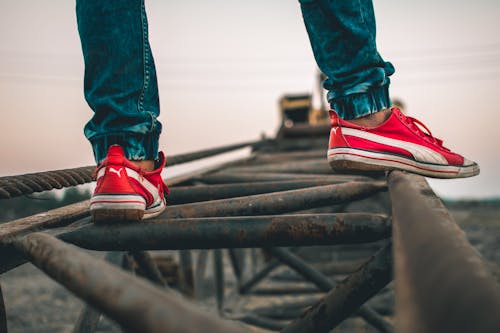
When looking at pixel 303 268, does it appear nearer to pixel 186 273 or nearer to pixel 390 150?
pixel 186 273

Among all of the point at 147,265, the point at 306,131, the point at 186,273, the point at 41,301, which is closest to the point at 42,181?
the point at 147,265

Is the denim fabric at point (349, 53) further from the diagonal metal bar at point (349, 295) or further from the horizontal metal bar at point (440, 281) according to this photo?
the horizontal metal bar at point (440, 281)

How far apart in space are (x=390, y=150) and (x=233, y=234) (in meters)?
0.57

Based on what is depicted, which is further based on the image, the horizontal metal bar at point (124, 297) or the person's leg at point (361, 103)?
the person's leg at point (361, 103)

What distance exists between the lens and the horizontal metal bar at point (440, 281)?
0.34 m

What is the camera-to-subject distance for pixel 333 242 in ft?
3.49

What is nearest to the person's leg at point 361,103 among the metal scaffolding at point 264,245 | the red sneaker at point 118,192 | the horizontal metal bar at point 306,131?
the metal scaffolding at point 264,245

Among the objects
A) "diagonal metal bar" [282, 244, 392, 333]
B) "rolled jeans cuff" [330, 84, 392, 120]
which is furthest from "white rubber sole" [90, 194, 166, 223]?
"rolled jeans cuff" [330, 84, 392, 120]

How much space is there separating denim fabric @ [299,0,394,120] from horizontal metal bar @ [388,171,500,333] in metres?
0.67

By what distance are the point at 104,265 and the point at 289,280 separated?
4942 mm

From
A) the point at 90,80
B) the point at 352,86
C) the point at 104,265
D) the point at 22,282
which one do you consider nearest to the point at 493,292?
the point at 104,265

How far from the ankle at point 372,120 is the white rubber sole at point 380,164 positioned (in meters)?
0.09

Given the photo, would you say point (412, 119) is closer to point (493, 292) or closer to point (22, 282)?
point (493, 292)

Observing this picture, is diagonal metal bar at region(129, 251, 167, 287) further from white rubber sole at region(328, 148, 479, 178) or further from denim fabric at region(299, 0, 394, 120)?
denim fabric at region(299, 0, 394, 120)
